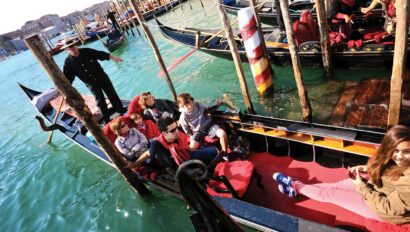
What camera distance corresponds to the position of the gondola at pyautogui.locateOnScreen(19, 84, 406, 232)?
2182mm

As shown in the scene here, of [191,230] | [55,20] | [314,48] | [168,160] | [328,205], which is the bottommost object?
[191,230]

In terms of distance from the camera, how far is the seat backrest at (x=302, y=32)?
5.14 m

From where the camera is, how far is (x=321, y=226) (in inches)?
71.6

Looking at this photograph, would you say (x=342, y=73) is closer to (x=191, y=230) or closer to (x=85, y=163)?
(x=191, y=230)

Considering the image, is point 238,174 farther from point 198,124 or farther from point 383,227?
point 383,227

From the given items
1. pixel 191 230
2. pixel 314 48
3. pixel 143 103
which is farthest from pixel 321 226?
pixel 314 48

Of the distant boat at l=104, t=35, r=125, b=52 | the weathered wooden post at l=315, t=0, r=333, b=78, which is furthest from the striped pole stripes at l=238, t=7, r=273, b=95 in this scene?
the distant boat at l=104, t=35, r=125, b=52

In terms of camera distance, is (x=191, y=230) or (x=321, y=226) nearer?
(x=321, y=226)

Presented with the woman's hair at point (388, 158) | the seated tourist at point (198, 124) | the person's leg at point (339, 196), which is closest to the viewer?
the woman's hair at point (388, 158)

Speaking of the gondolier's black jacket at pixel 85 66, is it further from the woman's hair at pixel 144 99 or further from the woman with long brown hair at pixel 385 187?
the woman with long brown hair at pixel 385 187

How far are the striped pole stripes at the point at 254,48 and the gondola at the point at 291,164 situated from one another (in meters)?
1.46

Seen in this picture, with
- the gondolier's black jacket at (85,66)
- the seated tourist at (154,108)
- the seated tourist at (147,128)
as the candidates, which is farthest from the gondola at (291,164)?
the gondolier's black jacket at (85,66)

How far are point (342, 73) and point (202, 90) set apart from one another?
3167 millimetres

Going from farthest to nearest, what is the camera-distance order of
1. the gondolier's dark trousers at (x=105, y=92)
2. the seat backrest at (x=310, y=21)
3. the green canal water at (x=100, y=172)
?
1. the seat backrest at (x=310, y=21)
2. the gondolier's dark trousers at (x=105, y=92)
3. the green canal water at (x=100, y=172)
